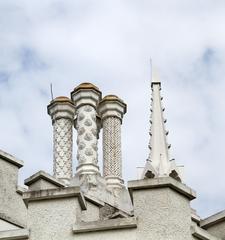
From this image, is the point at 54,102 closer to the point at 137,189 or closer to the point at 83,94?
the point at 83,94

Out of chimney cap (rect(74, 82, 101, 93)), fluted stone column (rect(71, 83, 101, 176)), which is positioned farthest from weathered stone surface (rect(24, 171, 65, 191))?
chimney cap (rect(74, 82, 101, 93))

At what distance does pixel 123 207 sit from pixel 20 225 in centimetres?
872

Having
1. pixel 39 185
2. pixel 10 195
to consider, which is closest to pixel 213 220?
pixel 39 185

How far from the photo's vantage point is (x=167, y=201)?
10484mm

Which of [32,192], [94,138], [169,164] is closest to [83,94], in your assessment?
[94,138]

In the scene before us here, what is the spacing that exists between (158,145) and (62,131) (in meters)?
3.70

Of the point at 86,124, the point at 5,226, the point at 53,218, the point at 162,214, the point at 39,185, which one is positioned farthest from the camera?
the point at 86,124

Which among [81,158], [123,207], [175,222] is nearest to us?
[175,222]

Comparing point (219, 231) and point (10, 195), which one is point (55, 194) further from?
point (10, 195)

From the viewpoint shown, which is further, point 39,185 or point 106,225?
point 39,185

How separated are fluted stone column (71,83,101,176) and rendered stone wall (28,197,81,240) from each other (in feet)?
43.4

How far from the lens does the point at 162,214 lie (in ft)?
34.1

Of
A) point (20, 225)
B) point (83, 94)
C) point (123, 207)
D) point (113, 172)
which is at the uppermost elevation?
point (83, 94)

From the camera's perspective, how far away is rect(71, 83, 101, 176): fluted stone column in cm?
2442
